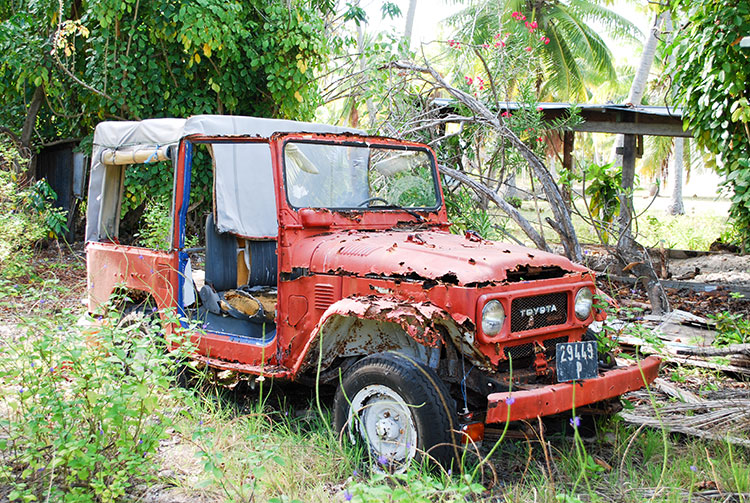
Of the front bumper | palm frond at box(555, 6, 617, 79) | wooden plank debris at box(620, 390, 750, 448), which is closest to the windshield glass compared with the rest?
the front bumper

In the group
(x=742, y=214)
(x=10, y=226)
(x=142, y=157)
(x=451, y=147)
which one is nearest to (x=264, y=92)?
(x=451, y=147)

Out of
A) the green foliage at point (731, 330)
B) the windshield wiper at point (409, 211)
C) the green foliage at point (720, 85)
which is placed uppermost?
the green foliage at point (720, 85)

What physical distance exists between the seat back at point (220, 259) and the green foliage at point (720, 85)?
5879 mm

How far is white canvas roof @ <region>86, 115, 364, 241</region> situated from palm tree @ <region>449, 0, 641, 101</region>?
1859 cm

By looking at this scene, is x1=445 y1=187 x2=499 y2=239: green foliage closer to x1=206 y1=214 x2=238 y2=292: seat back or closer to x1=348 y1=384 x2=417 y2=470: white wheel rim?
x1=206 y1=214 x2=238 y2=292: seat back

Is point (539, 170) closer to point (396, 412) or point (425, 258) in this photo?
point (425, 258)

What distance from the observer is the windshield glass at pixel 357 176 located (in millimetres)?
4480

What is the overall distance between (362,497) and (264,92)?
8.57 meters

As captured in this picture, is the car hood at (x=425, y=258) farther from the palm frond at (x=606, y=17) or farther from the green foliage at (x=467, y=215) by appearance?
the palm frond at (x=606, y=17)

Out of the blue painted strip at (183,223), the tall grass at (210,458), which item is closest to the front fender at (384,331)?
the tall grass at (210,458)

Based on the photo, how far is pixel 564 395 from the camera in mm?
3490

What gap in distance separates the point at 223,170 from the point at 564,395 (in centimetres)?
315

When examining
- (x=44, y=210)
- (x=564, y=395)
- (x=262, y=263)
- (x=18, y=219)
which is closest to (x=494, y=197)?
(x=262, y=263)

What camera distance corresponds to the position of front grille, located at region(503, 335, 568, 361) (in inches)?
148
